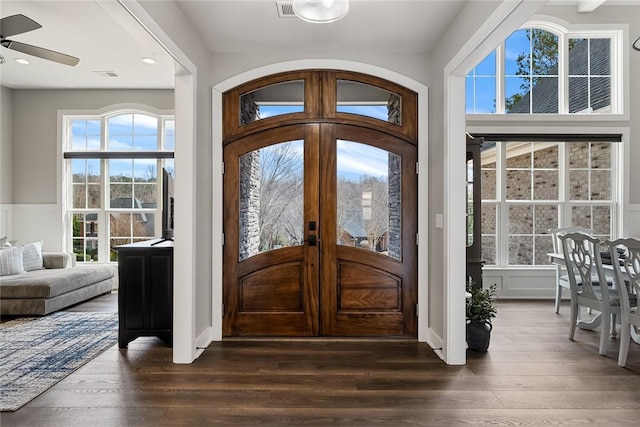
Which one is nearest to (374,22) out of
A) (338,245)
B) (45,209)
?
(338,245)

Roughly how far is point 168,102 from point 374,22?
13.0 ft

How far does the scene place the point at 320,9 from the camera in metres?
2.43

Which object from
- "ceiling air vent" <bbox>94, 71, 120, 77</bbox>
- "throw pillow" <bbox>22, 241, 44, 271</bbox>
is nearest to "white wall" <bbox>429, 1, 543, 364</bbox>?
"ceiling air vent" <bbox>94, 71, 120, 77</bbox>

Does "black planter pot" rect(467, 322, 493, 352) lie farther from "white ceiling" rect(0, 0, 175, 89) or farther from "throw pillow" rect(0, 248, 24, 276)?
"throw pillow" rect(0, 248, 24, 276)

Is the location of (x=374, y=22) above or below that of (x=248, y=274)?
above

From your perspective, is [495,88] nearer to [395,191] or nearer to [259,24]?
[395,191]

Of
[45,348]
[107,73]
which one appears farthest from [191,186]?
[107,73]

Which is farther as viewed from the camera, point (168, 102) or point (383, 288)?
point (168, 102)

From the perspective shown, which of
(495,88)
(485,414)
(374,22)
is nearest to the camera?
(485,414)

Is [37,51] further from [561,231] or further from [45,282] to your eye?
[561,231]

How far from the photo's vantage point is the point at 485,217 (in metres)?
5.59

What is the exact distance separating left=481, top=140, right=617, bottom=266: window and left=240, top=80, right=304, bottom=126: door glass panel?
3.10 meters

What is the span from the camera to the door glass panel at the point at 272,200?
382 centimetres

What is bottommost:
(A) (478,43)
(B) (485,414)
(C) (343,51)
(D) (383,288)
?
(B) (485,414)
